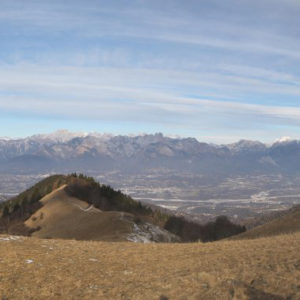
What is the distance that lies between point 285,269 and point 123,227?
50.4 meters

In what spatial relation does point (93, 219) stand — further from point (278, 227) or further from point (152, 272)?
point (152, 272)

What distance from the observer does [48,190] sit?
129 metres

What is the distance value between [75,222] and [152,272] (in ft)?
198

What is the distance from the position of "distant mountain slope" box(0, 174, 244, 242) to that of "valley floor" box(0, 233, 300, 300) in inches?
1321

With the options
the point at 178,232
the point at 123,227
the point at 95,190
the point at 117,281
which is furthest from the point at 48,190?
the point at 117,281

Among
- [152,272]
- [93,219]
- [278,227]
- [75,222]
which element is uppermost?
[152,272]

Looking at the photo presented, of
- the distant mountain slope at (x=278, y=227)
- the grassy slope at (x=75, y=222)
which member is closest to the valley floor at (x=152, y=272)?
the distant mountain slope at (x=278, y=227)

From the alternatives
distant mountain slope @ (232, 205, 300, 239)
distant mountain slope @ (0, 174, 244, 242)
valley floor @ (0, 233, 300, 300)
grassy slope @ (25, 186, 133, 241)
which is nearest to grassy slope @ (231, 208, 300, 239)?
distant mountain slope @ (232, 205, 300, 239)

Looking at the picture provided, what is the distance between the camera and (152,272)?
75.4ft

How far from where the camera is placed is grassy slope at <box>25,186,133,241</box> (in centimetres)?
6881

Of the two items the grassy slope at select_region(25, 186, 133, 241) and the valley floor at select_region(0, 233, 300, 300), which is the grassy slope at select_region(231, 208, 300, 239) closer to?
the grassy slope at select_region(25, 186, 133, 241)

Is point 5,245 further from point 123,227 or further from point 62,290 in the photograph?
point 123,227

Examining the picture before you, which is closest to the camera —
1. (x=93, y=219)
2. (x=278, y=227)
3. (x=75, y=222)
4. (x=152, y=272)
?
(x=152, y=272)

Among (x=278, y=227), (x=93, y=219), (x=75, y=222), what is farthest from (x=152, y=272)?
(x=75, y=222)
